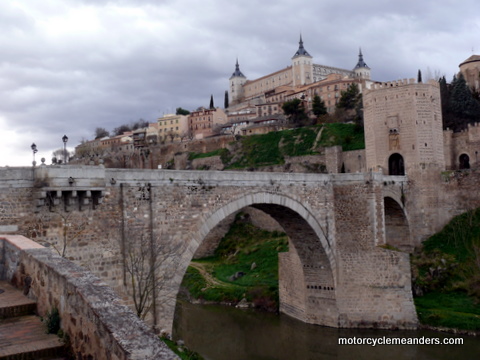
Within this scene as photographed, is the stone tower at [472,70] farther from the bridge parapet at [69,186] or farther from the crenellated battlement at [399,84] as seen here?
the bridge parapet at [69,186]

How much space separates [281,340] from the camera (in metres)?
20.0

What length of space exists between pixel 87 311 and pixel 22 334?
1.16m

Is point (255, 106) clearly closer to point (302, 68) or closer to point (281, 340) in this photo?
point (302, 68)

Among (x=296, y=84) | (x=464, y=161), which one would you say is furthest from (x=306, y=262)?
(x=296, y=84)

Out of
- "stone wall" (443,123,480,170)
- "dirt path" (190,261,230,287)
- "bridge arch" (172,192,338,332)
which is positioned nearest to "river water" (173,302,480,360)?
"bridge arch" (172,192,338,332)

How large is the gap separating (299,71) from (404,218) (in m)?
66.0

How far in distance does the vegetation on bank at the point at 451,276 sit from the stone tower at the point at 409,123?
4132 millimetres

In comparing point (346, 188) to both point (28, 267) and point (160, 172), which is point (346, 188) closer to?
point (160, 172)

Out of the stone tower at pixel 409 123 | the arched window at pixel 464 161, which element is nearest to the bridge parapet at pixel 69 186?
the stone tower at pixel 409 123

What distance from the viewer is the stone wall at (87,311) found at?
3.50 metres

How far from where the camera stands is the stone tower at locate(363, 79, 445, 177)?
26812 millimetres

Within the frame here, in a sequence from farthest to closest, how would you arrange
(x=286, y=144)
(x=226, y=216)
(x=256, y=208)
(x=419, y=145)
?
(x=286, y=144) → (x=419, y=145) → (x=256, y=208) → (x=226, y=216)

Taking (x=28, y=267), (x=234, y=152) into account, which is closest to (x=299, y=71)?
(x=234, y=152)

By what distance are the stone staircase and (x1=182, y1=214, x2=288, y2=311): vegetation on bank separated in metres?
19.3
